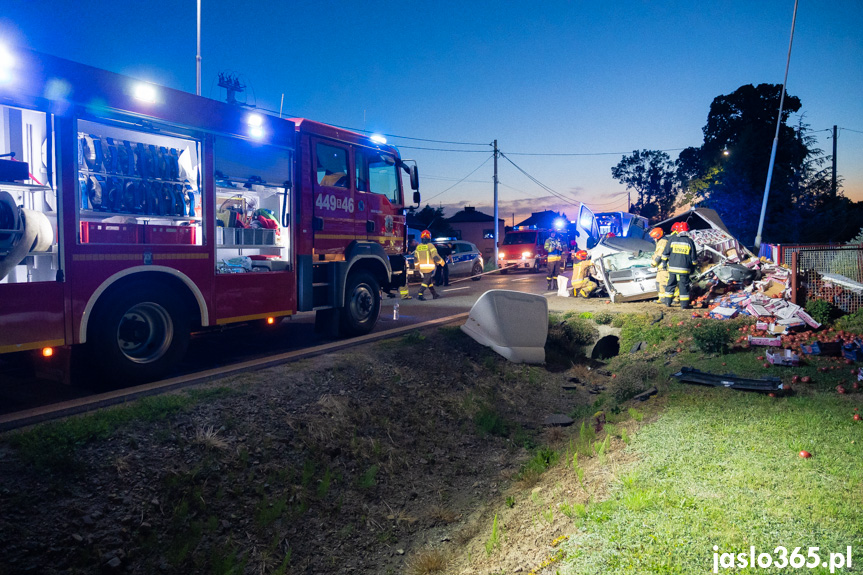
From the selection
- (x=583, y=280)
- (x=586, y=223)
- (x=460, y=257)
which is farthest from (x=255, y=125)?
(x=460, y=257)

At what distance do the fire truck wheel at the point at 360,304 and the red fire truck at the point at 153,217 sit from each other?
4 cm

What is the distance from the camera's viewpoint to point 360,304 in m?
8.66

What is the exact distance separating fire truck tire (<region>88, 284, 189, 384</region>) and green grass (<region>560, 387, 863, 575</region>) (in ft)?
14.6

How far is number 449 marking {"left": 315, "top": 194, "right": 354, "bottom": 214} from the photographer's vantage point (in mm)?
7891

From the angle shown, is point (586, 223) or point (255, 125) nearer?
point (255, 125)

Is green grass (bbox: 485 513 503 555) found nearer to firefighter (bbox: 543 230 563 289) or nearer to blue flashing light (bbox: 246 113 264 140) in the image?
blue flashing light (bbox: 246 113 264 140)

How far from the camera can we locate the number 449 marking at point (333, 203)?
7891 millimetres

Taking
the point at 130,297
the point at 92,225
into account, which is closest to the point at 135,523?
the point at 130,297

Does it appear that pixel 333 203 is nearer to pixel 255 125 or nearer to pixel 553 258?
pixel 255 125

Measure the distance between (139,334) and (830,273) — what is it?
37.5 feet

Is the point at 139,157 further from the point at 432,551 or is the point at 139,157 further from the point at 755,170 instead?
the point at 755,170

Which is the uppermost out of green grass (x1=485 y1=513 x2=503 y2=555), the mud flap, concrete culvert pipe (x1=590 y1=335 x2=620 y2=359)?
the mud flap

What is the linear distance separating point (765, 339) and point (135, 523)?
27.3ft

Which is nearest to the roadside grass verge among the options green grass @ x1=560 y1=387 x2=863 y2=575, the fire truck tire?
the fire truck tire
